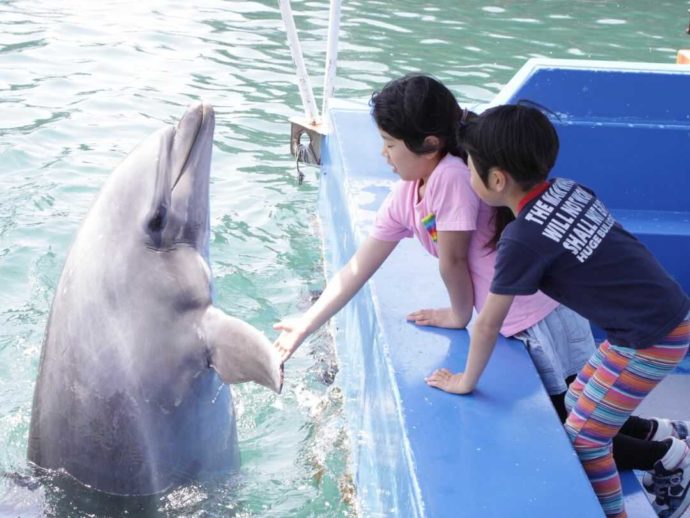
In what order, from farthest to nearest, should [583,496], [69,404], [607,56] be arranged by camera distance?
[607,56]
[69,404]
[583,496]

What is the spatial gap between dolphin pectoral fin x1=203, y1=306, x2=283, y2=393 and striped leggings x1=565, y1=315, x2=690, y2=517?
1.00 metres

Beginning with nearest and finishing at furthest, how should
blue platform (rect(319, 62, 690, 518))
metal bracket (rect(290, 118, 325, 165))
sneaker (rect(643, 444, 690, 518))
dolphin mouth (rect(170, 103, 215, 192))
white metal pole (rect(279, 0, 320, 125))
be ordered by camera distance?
blue platform (rect(319, 62, 690, 518)) < sneaker (rect(643, 444, 690, 518)) < dolphin mouth (rect(170, 103, 215, 192)) < white metal pole (rect(279, 0, 320, 125)) < metal bracket (rect(290, 118, 325, 165))

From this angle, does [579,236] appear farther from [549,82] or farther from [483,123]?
[549,82]

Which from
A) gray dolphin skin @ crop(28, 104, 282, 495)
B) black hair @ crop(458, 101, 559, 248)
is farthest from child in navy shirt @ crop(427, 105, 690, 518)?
gray dolphin skin @ crop(28, 104, 282, 495)

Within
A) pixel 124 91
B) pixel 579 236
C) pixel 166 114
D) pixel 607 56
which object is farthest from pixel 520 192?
pixel 607 56

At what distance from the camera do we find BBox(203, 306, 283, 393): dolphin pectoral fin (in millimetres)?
3238

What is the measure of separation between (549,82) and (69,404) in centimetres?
296

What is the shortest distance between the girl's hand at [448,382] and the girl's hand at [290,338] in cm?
60

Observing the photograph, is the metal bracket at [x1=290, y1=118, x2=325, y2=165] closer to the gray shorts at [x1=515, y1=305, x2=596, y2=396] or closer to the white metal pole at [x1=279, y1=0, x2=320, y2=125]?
the white metal pole at [x1=279, y1=0, x2=320, y2=125]

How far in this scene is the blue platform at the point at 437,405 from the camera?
2.78 meters

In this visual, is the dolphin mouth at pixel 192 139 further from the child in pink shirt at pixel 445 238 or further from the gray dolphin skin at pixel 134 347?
the child in pink shirt at pixel 445 238

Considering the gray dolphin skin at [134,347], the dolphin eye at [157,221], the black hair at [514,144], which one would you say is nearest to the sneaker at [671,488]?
the black hair at [514,144]

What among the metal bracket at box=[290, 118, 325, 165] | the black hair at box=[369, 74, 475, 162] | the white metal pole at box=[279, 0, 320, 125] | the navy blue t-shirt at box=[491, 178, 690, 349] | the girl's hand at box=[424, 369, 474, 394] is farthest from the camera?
the metal bracket at box=[290, 118, 325, 165]

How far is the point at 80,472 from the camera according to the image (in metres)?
3.51
